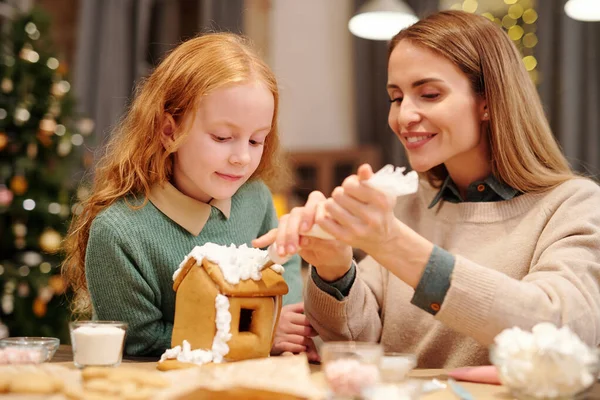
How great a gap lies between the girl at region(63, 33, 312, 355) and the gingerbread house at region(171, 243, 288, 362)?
0.16m

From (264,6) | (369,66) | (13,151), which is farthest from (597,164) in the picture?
(13,151)

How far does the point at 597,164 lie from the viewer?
4.70 meters

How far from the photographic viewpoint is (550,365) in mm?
881

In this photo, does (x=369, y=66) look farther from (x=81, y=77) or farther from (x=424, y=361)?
(x=424, y=361)

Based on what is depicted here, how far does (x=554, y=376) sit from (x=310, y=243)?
54 centimetres

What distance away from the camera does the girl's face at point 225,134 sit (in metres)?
1.35

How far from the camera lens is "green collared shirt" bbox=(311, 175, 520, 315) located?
116 cm

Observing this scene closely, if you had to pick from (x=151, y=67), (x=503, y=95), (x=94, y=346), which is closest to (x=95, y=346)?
(x=94, y=346)

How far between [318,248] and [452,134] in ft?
1.68

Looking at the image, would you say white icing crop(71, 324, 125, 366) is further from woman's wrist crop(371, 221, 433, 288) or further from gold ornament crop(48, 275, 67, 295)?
gold ornament crop(48, 275, 67, 295)

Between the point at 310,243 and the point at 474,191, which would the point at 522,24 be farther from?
the point at 310,243

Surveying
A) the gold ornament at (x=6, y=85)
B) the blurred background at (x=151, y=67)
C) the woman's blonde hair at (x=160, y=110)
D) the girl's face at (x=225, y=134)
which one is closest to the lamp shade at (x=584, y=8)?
the blurred background at (x=151, y=67)

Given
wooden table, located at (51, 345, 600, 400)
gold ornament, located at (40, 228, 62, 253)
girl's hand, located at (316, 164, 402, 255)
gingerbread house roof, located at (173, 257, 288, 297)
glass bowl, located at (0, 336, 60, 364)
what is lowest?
gold ornament, located at (40, 228, 62, 253)

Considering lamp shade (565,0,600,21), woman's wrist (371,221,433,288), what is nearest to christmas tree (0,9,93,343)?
lamp shade (565,0,600,21)
